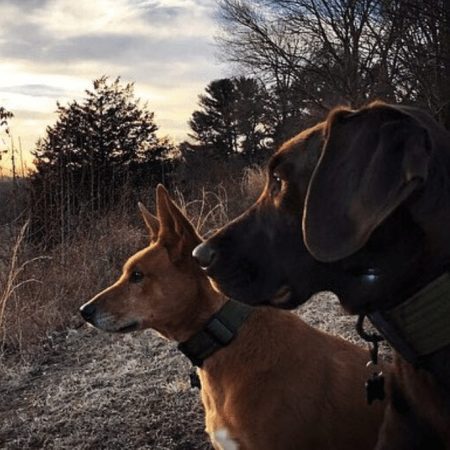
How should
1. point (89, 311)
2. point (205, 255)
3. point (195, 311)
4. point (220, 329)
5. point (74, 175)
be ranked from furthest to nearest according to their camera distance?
point (74, 175)
point (89, 311)
point (195, 311)
point (220, 329)
point (205, 255)

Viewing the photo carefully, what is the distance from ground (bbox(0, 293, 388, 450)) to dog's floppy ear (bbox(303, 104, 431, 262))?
8.91 ft

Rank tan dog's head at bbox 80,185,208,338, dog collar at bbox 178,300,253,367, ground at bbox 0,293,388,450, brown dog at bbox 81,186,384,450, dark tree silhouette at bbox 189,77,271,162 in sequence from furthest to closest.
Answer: dark tree silhouette at bbox 189,77,271,162 → ground at bbox 0,293,388,450 → tan dog's head at bbox 80,185,208,338 → dog collar at bbox 178,300,253,367 → brown dog at bbox 81,186,384,450

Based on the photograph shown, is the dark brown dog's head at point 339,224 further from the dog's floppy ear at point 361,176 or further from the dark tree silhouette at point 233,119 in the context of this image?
the dark tree silhouette at point 233,119

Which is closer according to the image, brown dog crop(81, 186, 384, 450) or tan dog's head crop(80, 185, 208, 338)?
brown dog crop(81, 186, 384, 450)

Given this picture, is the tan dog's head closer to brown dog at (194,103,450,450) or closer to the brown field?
the brown field

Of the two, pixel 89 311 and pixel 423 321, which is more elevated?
pixel 423 321

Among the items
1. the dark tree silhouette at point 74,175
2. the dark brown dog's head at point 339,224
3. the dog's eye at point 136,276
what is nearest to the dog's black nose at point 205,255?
the dark brown dog's head at point 339,224

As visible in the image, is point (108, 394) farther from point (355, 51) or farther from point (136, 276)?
point (355, 51)

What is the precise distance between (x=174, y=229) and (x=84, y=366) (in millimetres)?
2789

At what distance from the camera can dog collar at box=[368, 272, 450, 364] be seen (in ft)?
7.06

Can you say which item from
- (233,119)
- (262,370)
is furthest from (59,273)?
(233,119)

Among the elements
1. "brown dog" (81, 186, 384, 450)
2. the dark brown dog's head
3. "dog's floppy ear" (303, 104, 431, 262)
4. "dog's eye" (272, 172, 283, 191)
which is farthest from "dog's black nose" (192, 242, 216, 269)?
"brown dog" (81, 186, 384, 450)

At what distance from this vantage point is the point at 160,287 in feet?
13.9

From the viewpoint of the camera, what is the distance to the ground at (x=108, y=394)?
15.7 feet
